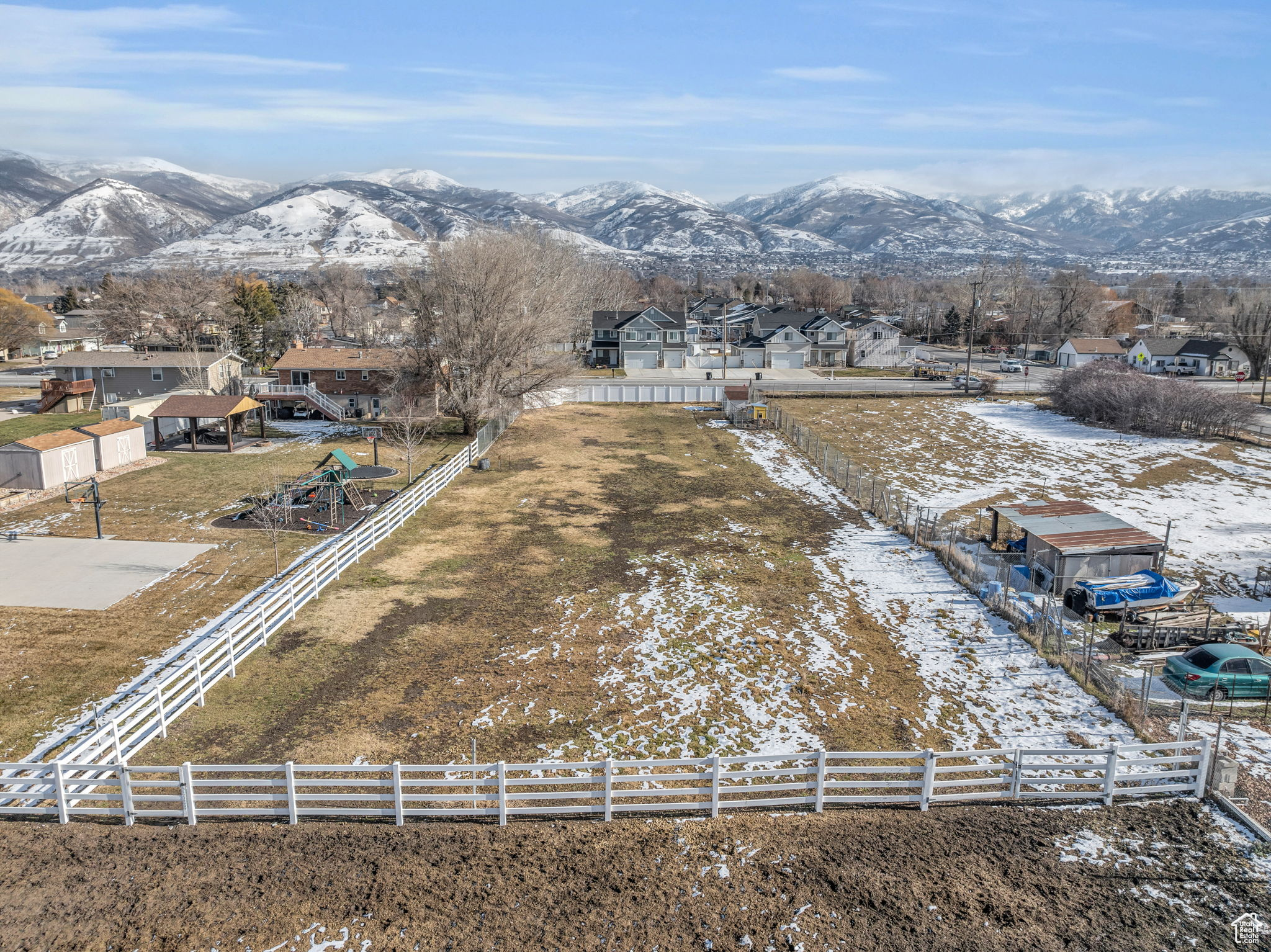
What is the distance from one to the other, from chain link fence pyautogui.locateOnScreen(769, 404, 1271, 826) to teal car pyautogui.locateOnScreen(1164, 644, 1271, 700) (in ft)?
0.64

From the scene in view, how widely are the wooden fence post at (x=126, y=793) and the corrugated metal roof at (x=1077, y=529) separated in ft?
77.2

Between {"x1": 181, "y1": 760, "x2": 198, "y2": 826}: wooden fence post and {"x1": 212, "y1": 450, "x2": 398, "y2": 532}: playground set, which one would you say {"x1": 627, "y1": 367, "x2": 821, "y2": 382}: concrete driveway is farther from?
{"x1": 181, "y1": 760, "x2": 198, "y2": 826}: wooden fence post

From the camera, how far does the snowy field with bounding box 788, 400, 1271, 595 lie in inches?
1131

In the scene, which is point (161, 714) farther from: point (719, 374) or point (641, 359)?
point (641, 359)

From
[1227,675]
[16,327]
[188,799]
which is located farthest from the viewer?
[16,327]

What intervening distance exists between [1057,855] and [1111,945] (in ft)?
5.51

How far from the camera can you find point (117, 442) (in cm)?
3650

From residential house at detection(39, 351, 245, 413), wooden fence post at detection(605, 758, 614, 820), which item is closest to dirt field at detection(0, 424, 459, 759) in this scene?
wooden fence post at detection(605, 758, 614, 820)

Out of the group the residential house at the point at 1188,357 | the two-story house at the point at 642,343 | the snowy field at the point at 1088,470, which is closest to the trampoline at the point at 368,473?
the snowy field at the point at 1088,470

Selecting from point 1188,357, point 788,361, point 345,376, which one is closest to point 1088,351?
point 1188,357

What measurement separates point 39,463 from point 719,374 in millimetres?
58712

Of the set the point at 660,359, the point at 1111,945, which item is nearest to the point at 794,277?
the point at 660,359

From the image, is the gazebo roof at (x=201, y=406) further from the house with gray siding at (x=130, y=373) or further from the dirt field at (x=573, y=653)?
the dirt field at (x=573, y=653)

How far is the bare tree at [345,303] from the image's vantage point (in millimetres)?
88544
